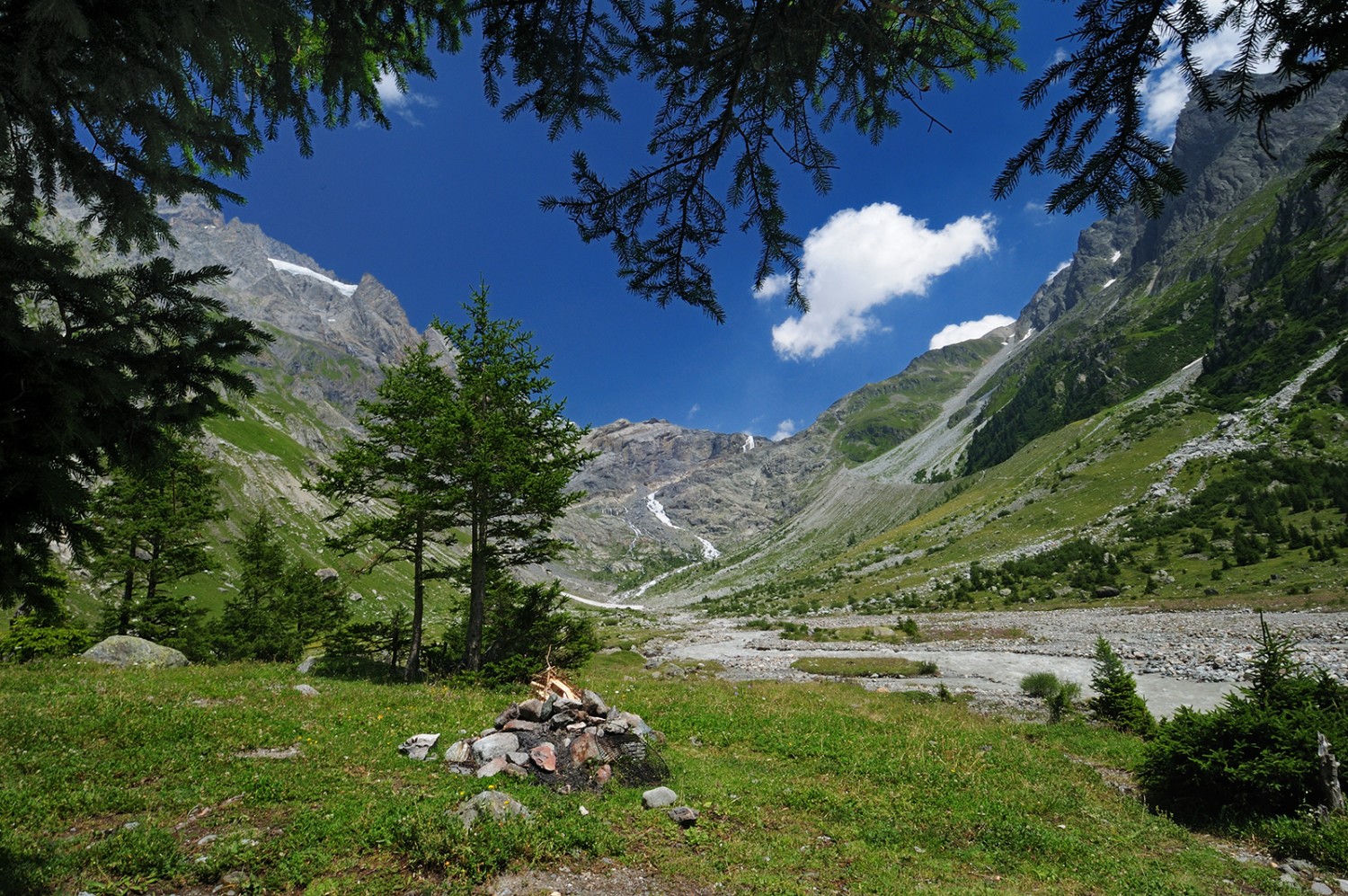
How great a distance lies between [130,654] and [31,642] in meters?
3.45

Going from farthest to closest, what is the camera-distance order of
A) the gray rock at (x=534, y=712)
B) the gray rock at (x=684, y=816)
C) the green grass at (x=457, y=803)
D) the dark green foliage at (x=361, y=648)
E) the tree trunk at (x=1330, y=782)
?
the dark green foliage at (x=361, y=648) → the gray rock at (x=534, y=712) → the gray rock at (x=684, y=816) → the tree trunk at (x=1330, y=782) → the green grass at (x=457, y=803)

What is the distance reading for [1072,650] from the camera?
1448 inches

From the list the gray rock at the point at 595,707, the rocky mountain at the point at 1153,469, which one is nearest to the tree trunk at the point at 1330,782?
the gray rock at the point at 595,707

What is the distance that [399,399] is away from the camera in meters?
20.1

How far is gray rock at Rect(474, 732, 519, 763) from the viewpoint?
10039 mm

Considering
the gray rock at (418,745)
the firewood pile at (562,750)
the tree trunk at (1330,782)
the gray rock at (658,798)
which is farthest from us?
the gray rock at (418,745)

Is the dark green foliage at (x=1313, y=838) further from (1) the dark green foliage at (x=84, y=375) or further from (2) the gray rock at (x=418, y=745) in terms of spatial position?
(1) the dark green foliage at (x=84, y=375)

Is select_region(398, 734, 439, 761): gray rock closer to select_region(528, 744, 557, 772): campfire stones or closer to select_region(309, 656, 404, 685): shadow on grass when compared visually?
select_region(528, 744, 557, 772): campfire stones

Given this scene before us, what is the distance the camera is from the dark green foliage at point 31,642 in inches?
714

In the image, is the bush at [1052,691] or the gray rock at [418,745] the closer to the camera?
the gray rock at [418,745]

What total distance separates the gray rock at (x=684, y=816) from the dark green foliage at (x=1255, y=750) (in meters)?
9.05

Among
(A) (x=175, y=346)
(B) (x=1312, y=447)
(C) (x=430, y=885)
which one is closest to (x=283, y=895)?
(C) (x=430, y=885)

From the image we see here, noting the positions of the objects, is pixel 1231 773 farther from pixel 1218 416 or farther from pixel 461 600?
pixel 1218 416

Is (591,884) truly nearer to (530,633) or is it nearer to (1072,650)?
(530,633)
